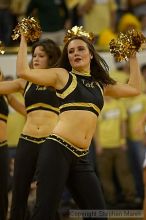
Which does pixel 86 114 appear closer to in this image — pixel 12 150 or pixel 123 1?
pixel 12 150

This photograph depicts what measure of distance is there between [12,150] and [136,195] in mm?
1762

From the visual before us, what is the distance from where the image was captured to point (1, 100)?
6055 mm

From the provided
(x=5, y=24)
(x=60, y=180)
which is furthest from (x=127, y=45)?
(x=5, y=24)

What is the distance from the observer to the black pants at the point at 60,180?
4695 millimetres

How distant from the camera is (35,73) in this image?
4.77 metres

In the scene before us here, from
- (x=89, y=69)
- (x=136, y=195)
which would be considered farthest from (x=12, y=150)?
(x=89, y=69)

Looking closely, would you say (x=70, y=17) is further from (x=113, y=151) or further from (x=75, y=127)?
(x=75, y=127)

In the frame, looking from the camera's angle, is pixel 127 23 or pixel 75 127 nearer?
pixel 75 127

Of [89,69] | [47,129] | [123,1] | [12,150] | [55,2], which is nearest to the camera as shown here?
[89,69]

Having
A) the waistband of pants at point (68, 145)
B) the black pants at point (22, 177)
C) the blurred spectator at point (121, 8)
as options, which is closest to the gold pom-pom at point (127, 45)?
the waistband of pants at point (68, 145)

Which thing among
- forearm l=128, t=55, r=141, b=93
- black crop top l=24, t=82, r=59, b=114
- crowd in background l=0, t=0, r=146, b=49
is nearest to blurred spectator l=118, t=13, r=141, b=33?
crowd in background l=0, t=0, r=146, b=49

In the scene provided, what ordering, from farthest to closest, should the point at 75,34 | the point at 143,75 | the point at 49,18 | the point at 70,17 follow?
the point at 70,17
the point at 49,18
the point at 143,75
the point at 75,34

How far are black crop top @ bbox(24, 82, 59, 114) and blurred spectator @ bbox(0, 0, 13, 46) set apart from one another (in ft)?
12.6

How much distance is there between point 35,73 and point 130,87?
1.00 m
